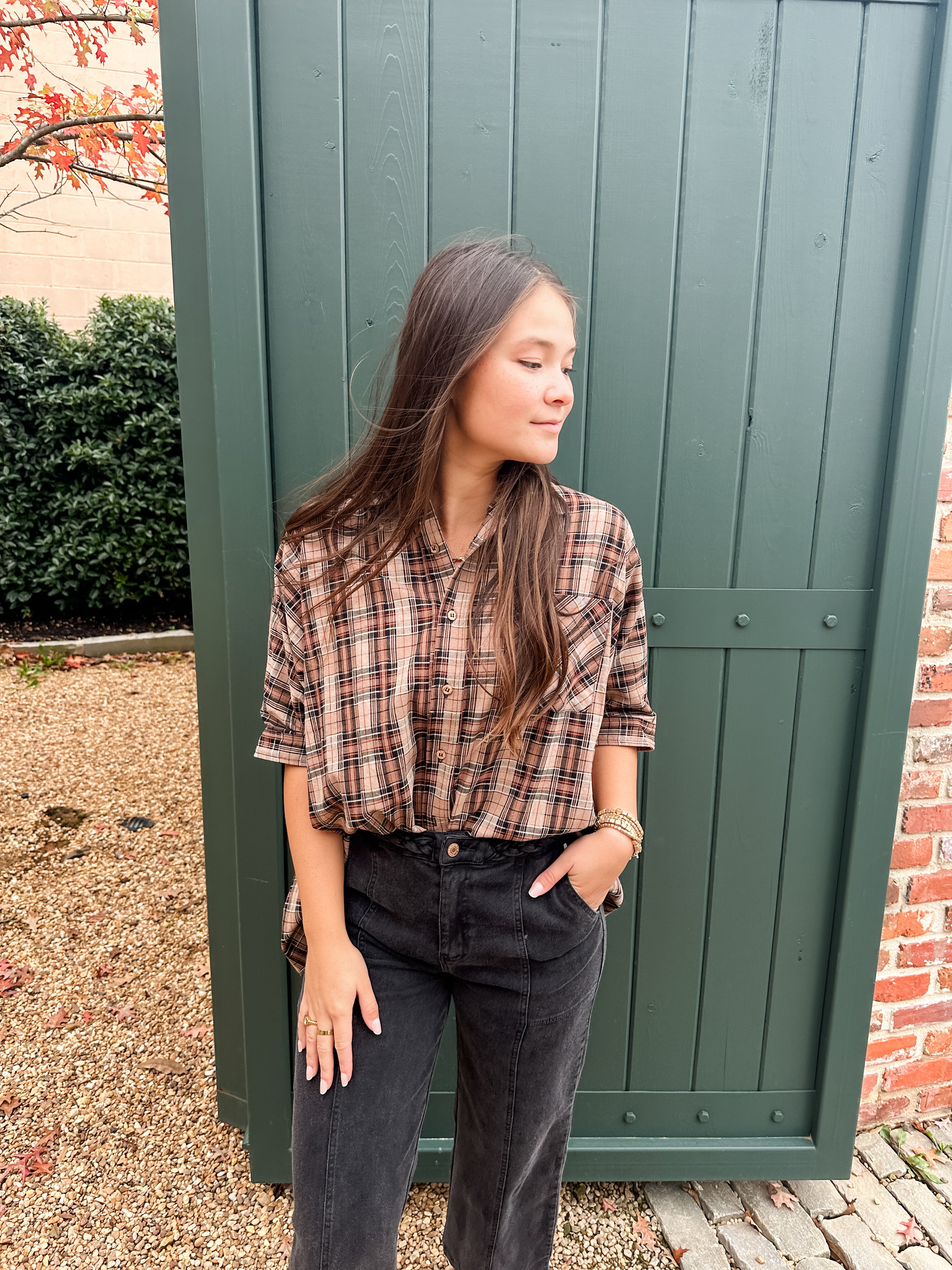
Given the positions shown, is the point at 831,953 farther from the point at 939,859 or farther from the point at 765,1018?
the point at 939,859

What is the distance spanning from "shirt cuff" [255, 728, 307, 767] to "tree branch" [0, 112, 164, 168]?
3.09m

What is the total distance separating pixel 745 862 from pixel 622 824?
2.38 feet

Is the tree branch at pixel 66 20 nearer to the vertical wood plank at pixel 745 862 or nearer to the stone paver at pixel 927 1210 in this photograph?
the vertical wood plank at pixel 745 862

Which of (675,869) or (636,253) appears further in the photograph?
(675,869)

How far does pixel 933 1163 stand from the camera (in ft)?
6.97

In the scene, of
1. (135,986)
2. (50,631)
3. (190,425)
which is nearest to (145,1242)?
(135,986)

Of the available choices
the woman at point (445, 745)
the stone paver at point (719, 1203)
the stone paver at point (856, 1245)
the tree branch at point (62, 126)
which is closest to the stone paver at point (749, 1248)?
the stone paver at point (719, 1203)

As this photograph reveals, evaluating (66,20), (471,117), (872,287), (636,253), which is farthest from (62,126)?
(872,287)

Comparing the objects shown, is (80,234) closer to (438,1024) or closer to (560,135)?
(560,135)

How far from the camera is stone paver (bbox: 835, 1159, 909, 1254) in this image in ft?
6.34

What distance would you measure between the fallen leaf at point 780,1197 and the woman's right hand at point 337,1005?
141 cm

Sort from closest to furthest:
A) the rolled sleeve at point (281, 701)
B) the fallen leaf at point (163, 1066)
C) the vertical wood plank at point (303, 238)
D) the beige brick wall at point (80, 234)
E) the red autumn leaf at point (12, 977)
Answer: the rolled sleeve at point (281, 701) → the vertical wood plank at point (303, 238) → the fallen leaf at point (163, 1066) → the red autumn leaf at point (12, 977) → the beige brick wall at point (80, 234)

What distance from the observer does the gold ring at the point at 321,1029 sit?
1273mm

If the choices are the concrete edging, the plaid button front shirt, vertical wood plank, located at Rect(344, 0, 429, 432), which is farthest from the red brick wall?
the concrete edging
